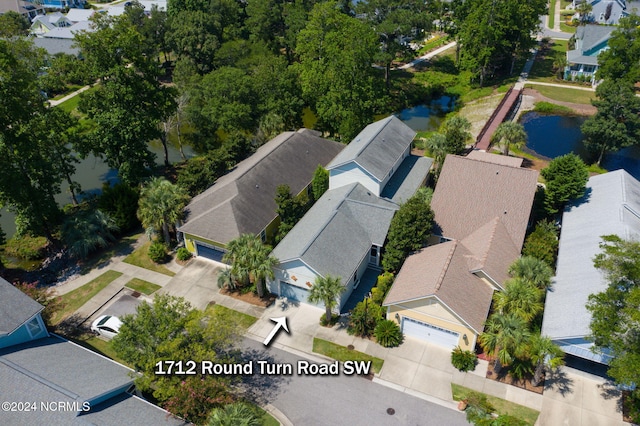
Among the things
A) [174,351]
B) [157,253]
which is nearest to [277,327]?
[174,351]

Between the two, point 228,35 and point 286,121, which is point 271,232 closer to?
point 286,121

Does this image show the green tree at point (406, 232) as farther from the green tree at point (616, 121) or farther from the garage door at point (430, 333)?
the green tree at point (616, 121)

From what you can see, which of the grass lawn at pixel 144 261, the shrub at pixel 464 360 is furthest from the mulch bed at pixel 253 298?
the shrub at pixel 464 360

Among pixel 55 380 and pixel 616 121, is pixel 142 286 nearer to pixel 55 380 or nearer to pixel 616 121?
pixel 55 380

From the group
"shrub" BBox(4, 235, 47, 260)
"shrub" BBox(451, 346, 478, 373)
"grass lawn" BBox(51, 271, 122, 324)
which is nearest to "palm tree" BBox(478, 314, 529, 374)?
"shrub" BBox(451, 346, 478, 373)

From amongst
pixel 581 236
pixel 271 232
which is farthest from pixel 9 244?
pixel 581 236

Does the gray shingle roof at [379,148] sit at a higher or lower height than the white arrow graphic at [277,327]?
higher
